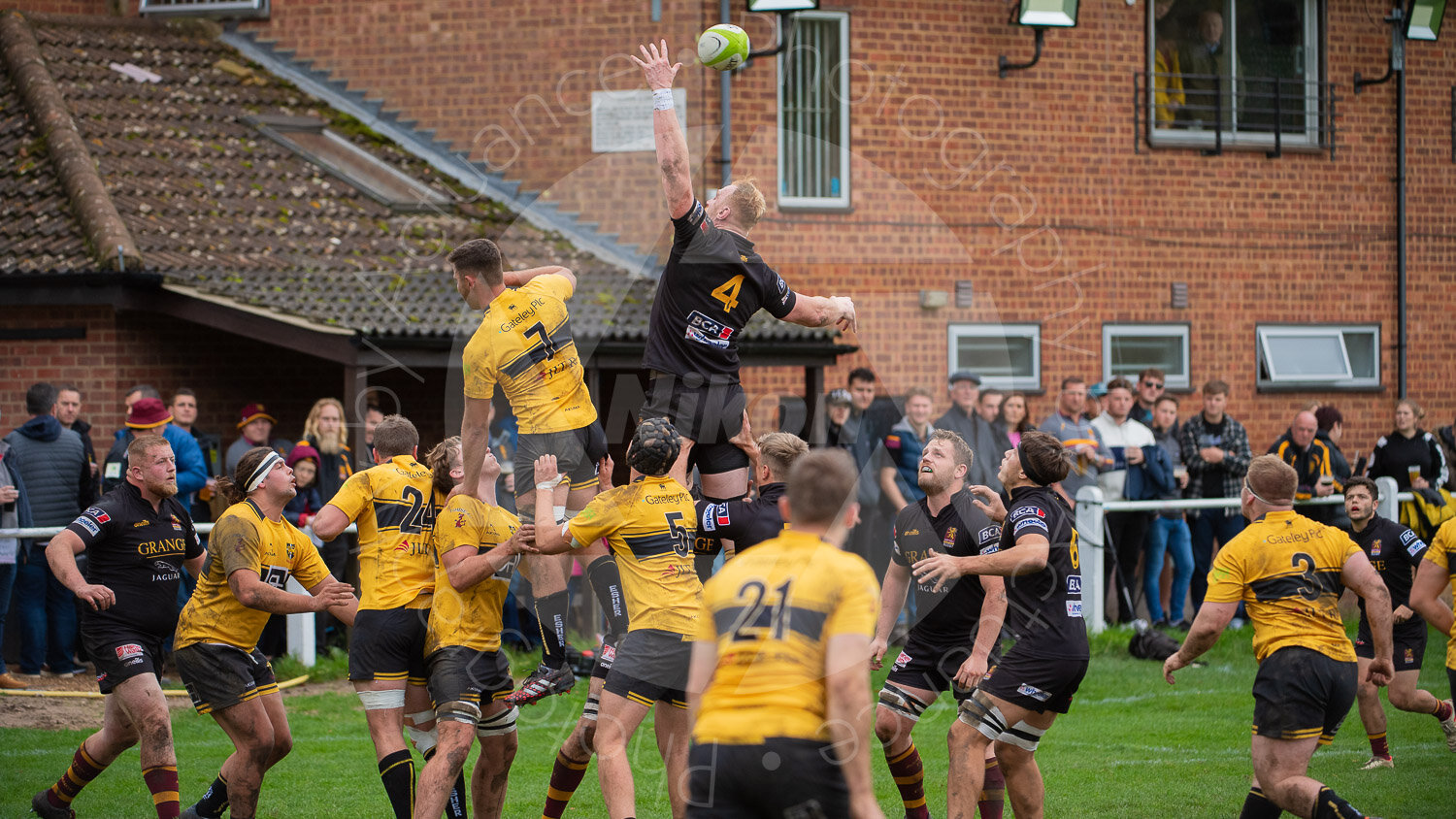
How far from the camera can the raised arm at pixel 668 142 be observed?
21.8 feet

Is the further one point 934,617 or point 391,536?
point 934,617

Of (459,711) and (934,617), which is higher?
(934,617)

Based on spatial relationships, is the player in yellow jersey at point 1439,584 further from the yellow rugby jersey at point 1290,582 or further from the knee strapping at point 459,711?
the knee strapping at point 459,711

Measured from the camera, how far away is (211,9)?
18516 mm

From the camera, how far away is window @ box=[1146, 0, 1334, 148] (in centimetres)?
1736

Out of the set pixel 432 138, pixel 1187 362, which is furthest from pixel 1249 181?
pixel 432 138

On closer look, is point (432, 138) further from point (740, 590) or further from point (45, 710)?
point (740, 590)

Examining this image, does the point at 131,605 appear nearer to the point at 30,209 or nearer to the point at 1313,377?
the point at 30,209

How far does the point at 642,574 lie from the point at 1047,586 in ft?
7.06

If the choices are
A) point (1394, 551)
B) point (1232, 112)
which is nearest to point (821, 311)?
point (1394, 551)

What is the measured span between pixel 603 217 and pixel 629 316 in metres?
2.55

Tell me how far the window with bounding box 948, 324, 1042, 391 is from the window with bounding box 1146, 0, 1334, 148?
9.86ft

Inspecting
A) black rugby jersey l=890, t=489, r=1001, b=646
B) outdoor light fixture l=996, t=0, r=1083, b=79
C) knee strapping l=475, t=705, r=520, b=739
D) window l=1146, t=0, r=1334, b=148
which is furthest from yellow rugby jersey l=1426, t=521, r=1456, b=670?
window l=1146, t=0, r=1334, b=148

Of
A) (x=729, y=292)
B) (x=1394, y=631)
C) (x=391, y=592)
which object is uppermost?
(x=729, y=292)
